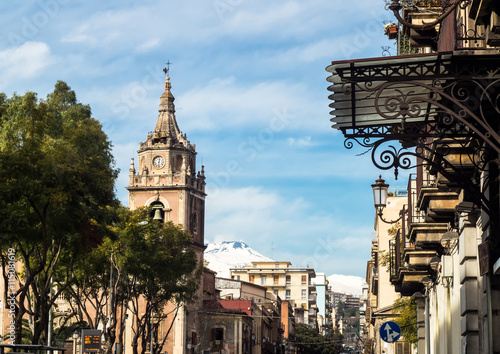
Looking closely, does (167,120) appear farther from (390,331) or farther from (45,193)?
(390,331)

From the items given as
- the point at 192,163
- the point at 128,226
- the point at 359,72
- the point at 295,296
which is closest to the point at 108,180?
the point at 359,72

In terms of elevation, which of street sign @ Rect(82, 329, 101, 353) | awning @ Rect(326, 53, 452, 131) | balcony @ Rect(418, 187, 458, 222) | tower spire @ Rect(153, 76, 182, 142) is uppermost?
tower spire @ Rect(153, 76, 182, 142)

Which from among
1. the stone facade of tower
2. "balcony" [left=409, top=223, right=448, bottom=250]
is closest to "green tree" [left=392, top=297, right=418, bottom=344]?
"balcony" [left=409, top=223, right=448, bottom=250]

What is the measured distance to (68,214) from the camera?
25.4 metres

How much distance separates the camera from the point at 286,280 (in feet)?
631

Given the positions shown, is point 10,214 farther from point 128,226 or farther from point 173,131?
point 173,131

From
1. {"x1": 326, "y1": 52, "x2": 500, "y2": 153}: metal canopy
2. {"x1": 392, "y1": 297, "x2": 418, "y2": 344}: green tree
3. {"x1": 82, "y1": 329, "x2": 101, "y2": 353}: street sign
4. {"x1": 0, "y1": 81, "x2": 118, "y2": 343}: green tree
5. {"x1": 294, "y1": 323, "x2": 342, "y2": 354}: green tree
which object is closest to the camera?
{"x1": 326, "y1": 52, "x2": 500, "y2": 153}: metal canopy

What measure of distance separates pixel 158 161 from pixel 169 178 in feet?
11.5

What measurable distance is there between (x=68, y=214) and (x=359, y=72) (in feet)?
50.2

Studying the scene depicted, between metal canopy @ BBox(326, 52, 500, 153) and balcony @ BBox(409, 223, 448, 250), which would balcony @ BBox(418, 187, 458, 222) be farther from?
metal canopy @ BBox(326, 52, 500, 153)

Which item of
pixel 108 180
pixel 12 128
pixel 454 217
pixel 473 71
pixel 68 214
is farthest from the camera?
pixel 12 128

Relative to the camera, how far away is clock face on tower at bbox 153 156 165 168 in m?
101

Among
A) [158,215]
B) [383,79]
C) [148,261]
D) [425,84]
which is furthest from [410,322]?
[158,215]

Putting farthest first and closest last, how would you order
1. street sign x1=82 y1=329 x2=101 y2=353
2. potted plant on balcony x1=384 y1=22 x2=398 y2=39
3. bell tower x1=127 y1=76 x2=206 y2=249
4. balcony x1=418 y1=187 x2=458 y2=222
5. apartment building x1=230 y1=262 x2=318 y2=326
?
apartment building x1=230 y1=262 x2=318 y2=326 < bell tower x1=127 y1=76 x2=206 y2=249 < street sign x1=82 y1=329 x2=101 y2=353 < potted plant on balcony x1=384 y1=22 x2=398 y2=39 < balcony x1=418 y1=187 x2=458 y2=222
